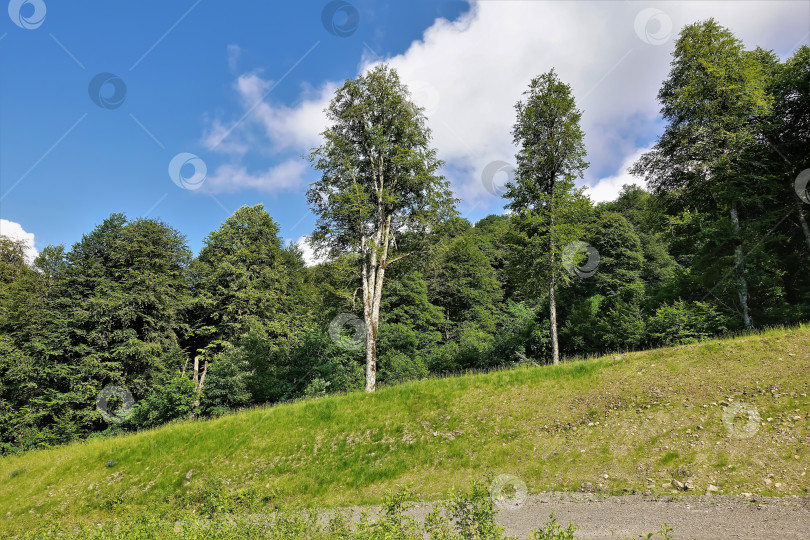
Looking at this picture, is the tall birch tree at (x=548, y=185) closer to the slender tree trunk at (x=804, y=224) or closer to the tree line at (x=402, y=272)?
the tree line at (x=402, y=272)

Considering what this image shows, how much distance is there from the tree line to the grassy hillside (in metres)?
3.95

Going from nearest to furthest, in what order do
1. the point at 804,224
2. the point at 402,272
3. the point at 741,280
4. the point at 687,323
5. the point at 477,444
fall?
the point at 477,444, the point at 804,224, the point at 741,280, the point at 687,323, the point at 402,272

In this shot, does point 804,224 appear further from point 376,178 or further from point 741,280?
point 376,178

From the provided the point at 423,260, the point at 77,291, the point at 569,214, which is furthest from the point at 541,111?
the point at 77,291

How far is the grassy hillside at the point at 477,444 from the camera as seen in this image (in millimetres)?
9305

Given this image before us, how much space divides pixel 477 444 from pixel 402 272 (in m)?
11.0

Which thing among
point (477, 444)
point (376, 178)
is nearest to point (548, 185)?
point (376, 178)

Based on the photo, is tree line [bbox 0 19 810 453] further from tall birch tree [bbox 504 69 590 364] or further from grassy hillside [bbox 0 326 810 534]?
grassy hillside [bbox 0 326 810 534]

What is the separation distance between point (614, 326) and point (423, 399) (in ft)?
59.6

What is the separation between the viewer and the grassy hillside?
930 centimetres

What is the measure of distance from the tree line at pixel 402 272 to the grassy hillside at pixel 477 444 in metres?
3.95

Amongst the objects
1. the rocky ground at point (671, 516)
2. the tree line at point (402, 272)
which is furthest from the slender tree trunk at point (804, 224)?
the rocky ground at point (671, 516)

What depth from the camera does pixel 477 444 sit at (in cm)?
1200

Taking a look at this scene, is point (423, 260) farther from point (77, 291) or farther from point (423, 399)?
point (77, 291)
